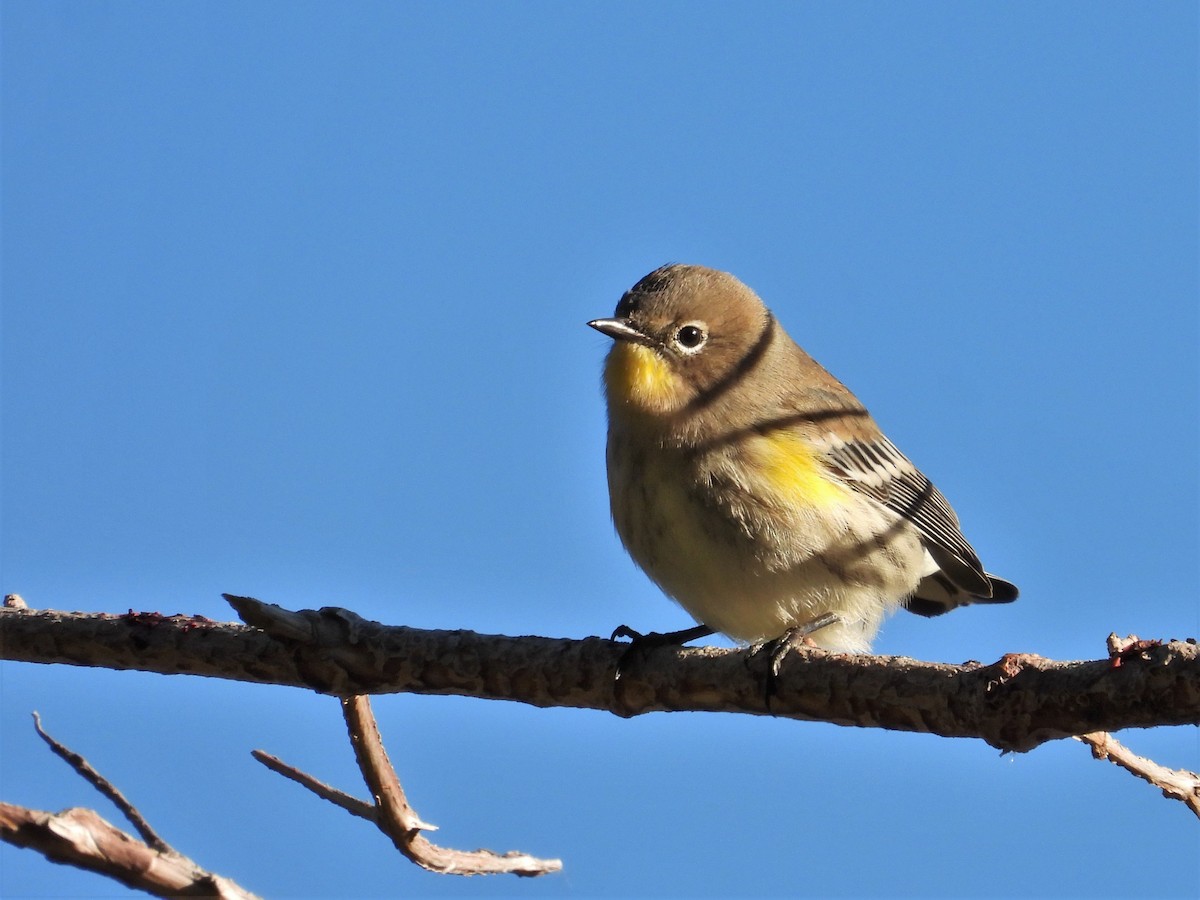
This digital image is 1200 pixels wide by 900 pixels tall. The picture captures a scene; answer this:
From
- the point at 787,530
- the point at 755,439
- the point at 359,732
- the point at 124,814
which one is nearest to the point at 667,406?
the point at 755,439

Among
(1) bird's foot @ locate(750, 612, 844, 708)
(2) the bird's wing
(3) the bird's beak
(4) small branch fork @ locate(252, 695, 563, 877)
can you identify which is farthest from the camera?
(2) the bird's wing

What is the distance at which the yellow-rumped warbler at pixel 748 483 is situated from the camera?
6105 mm

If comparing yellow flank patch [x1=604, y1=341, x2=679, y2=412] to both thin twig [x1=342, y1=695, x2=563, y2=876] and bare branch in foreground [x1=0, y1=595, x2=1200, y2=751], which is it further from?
thin twig [x1=342, y1=695, x2=563, y2=876]

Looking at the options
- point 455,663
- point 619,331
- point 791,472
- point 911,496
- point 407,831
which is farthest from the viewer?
point 911,496

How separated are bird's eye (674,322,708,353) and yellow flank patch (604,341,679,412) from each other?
0.61 ft

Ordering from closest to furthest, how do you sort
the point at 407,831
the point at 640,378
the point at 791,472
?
the point at 407,831
the point at 791,472
the point at 640,378

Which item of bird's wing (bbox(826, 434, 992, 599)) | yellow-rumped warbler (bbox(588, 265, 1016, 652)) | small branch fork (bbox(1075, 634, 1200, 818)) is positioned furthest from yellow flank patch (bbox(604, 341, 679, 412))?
small branch fork (bbox(1075, 634, 1200, 818))

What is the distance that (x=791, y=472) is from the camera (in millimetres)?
6297

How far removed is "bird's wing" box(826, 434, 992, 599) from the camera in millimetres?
7113

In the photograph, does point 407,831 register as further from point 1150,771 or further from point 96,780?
point 1150,771

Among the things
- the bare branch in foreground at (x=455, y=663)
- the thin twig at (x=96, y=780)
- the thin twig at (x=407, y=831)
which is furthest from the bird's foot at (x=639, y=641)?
the thin twig at (x=96, y=780)

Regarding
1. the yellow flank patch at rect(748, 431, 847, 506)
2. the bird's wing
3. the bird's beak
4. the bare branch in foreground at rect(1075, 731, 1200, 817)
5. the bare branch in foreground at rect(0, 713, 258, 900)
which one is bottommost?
the bare branch in foreground at rect(0, 713, 258, 900)

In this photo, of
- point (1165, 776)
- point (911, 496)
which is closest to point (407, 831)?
point (1165, 776)

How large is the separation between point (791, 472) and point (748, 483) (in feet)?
1.01
